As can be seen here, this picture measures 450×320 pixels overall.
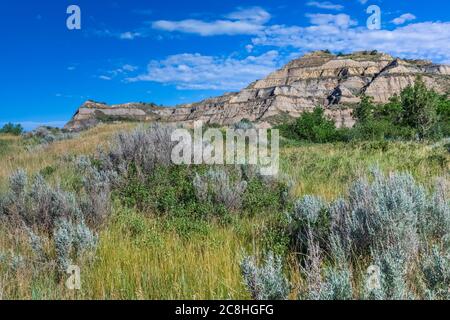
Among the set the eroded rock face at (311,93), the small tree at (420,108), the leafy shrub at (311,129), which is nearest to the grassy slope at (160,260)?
the leafy shrub at (311,129)

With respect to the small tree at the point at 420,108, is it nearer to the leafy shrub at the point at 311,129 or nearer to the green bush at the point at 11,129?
the leafy shrub at the point at 311,129

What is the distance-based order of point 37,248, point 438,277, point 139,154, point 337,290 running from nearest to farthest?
point 337,290
point 438,277
point 37,248
point 139,154

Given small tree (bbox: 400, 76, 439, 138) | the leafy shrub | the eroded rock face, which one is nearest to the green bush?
the leafy shrub

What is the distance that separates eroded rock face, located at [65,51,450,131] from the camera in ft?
432

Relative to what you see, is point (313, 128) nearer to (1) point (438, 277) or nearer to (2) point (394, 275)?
(1) point (438, 277)

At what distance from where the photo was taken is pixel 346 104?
437 feet

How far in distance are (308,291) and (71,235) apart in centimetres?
235

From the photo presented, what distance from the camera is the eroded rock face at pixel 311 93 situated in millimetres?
131625

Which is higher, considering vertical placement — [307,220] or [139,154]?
[139,154]

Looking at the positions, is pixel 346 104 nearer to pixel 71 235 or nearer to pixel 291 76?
pixel 291 76

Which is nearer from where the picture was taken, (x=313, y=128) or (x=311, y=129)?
(x=313, y=128)

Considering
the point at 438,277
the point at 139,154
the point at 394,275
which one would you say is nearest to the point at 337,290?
the point at 394,275

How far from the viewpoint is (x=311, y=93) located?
158625mm
